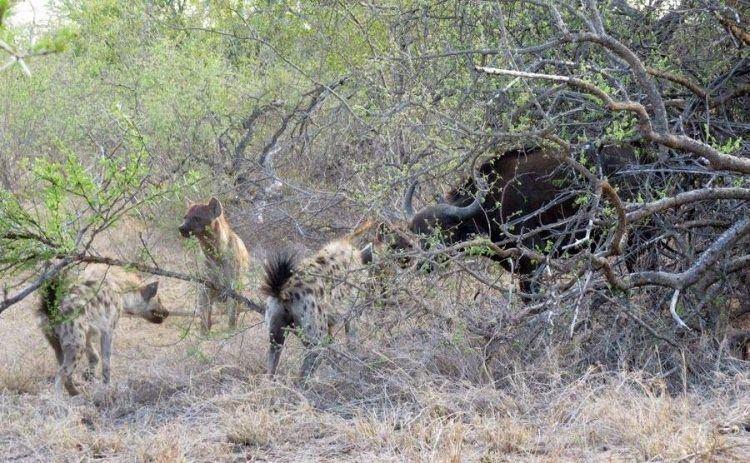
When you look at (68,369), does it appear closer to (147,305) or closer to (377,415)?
(147,305)

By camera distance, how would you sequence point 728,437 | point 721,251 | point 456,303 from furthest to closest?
point 456,303
point 721,251
point 728,437

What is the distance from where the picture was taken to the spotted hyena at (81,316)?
7.65m

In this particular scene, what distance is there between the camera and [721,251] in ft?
20.5

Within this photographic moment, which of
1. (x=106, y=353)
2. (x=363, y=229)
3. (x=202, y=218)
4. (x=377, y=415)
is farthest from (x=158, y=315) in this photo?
(x=377, y=415)

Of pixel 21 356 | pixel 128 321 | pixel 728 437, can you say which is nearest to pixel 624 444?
pixel 728 437

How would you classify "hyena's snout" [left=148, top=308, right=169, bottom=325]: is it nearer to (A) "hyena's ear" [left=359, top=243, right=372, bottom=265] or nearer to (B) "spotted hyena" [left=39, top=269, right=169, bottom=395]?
(B) "spotted hyena" [left=39, top=269, right=169, bottom=395]

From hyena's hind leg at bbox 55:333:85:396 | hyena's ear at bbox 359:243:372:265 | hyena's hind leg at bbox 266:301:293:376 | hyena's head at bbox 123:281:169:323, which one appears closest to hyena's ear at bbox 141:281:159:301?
hyena's head at bbox 123:281:169:323

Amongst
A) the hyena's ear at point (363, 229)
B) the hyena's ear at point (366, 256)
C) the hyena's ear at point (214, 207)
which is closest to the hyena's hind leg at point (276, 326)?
the hyena's ear at point (366, 256)

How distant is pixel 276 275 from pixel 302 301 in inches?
14.4

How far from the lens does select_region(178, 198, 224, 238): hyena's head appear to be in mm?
10633

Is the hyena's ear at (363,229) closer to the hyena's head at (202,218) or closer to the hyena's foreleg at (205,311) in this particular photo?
the hyena's foreleg at (205,311)

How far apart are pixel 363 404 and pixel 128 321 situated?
16.6 ft

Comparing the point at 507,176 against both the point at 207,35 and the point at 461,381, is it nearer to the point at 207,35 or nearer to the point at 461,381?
the point at 461,381

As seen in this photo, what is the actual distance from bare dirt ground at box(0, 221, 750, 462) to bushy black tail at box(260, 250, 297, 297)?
22.0 inches
